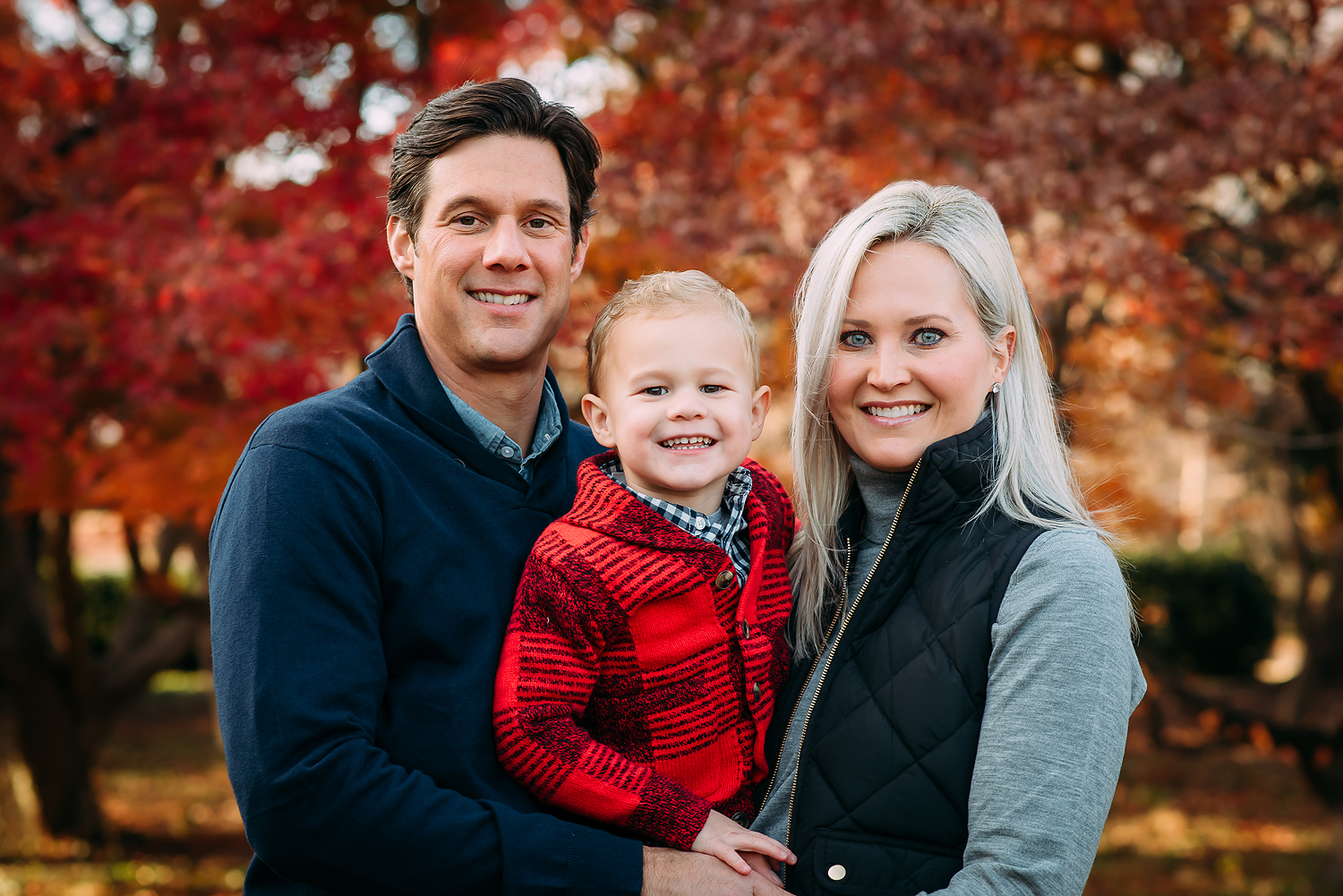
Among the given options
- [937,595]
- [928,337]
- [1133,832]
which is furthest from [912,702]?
[1133,832]

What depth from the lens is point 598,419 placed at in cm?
243

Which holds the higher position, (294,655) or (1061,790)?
(294,655)

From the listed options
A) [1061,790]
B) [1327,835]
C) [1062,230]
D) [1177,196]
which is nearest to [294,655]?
[1061,790]

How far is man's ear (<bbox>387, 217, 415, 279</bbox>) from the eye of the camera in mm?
2553

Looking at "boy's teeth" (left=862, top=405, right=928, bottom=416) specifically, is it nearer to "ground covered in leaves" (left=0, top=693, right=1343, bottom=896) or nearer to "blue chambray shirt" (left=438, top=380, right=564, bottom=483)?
"blue chambray shirt" (left=438, top=380, right=564, bottom=483)

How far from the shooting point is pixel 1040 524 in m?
2.00

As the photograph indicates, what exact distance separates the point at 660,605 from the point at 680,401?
16.5 inches

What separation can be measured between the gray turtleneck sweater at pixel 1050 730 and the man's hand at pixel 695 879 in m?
0.36

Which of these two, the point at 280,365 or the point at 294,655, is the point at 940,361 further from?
the point at 280,365

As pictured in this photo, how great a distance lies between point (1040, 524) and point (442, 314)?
4.38 feet

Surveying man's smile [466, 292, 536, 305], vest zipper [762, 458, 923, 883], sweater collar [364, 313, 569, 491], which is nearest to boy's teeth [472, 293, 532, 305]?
man's smile [466, 292, 536, 305]

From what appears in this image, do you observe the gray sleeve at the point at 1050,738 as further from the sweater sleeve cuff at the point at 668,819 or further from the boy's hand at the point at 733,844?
the sweater sleeve cuff at the point at 668,819

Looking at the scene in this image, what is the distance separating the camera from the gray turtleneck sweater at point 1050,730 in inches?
72.0

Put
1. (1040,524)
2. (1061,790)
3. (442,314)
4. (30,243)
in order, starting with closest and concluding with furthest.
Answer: (1061,790), (1040,524), (442,314), (30,243)
